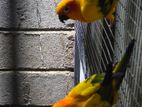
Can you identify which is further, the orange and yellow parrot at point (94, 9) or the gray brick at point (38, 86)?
the gray brick at point (38, 86)

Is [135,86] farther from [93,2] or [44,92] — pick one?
[44,92]

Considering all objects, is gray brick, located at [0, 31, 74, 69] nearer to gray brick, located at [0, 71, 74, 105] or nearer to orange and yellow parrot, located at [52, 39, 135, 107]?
gray brick, located at [0, 71, 74, 105]

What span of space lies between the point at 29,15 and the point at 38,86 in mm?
313

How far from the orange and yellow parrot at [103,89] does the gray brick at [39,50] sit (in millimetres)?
885

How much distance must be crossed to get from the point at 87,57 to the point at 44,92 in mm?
487

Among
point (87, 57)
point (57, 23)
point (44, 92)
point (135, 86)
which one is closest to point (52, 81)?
point (44, 92)

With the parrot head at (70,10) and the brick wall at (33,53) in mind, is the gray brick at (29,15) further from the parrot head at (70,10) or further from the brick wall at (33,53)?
the parrot head at (70,10)

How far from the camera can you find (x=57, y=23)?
1564 mm

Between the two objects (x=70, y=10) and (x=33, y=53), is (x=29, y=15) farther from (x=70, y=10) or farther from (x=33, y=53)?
(x=70, y=10)

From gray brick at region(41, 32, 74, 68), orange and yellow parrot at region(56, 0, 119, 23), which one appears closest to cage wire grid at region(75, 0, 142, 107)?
orange and yellow parrot at region(56, 0, 119, 23)

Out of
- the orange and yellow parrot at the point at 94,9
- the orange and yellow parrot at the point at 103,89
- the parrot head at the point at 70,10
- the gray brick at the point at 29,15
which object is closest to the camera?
the orange and yellow parrot at the point at 103,89

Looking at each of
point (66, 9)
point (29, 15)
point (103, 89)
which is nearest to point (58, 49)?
point (29, 15)

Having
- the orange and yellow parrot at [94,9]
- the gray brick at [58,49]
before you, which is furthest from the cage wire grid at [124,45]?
the gray brick at [58,49]

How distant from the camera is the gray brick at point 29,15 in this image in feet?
5.12
